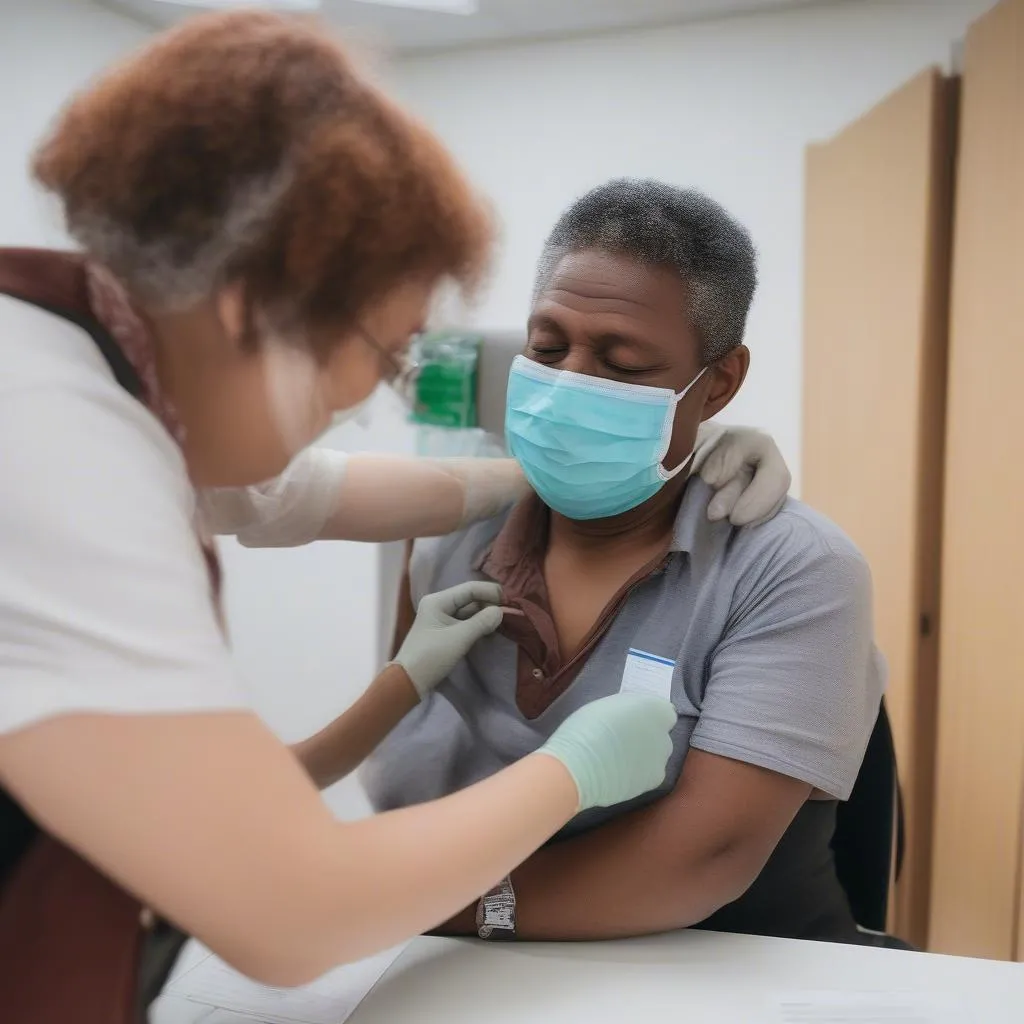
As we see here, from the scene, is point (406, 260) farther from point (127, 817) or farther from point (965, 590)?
point (965, 590)

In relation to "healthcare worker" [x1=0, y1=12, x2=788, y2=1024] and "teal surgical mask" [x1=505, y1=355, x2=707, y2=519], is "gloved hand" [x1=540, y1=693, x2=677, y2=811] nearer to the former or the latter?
"healthcare worker" [x1=0, y1=12, x2=788, y2=1024]

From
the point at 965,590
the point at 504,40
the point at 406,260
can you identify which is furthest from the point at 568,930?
the point at 504,40

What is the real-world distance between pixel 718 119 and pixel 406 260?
2.16 metres

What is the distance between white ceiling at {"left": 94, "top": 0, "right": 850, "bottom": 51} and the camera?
2.42 meters

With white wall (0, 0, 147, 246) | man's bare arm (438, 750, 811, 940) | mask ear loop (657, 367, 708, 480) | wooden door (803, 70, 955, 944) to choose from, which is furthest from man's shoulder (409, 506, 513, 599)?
white wall (0, 0, 147, 246)

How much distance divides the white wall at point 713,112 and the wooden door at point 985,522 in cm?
57

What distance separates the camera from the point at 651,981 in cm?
95

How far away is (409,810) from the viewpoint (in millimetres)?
708

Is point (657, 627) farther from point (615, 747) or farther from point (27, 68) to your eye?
point (27, 68)

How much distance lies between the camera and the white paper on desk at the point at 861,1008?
90 cm

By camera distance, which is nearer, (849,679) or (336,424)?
(336,424)

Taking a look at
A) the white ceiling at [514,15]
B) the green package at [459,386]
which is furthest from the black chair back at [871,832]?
the white ceiling at [514,15]

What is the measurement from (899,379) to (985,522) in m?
0.38

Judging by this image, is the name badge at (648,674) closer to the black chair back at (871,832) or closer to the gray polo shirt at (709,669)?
the gray polo shirt at (709,669)
